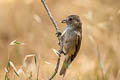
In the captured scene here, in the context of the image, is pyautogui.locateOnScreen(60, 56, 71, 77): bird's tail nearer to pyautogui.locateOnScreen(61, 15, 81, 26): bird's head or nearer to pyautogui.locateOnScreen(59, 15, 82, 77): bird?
pyautogui.locateOnScreen(59, 15, 82, 77): bird

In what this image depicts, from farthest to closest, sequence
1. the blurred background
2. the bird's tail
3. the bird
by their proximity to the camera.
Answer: the blurred background, the bird, the bird's tail

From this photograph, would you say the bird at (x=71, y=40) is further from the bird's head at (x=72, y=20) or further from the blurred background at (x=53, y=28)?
the blurred background at (x=53, y=28)

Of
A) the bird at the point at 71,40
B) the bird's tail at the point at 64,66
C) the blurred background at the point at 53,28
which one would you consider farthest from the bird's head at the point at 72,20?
the blurred background at the point at 53,28

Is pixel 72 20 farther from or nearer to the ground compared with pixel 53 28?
farther from the ground

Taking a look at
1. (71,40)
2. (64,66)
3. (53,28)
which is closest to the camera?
(64,66)

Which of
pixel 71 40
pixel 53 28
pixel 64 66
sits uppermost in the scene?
pixel 64 66

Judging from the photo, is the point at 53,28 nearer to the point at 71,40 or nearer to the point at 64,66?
the point at 71,40

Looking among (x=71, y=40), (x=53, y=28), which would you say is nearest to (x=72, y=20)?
(x=71, y=40)

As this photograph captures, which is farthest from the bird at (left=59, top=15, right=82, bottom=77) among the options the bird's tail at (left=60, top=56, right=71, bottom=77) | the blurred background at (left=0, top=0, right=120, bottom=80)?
the blurred background at (left=0, top=0, right=120, bottom=80)

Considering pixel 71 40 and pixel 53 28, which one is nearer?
pixel 71 40

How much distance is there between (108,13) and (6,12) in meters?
1.56

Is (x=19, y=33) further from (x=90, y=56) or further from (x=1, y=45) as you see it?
(x=90, y=56)

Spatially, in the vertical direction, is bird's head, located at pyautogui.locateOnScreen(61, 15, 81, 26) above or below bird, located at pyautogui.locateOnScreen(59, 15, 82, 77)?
above

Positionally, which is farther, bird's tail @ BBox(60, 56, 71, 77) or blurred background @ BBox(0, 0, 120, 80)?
blurred background @ BBox(0, 0, 120, 80)
